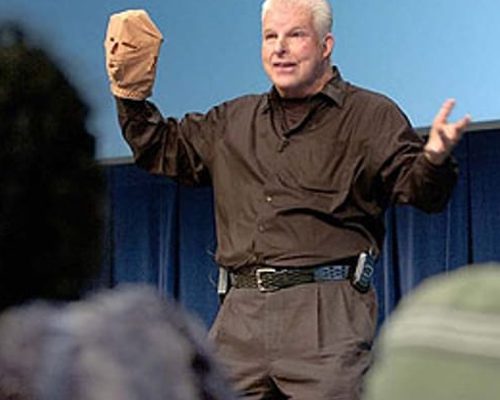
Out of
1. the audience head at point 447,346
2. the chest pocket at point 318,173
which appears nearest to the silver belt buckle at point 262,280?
the chest pocket at point 318,173

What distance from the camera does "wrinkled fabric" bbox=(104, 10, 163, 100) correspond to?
2.53m

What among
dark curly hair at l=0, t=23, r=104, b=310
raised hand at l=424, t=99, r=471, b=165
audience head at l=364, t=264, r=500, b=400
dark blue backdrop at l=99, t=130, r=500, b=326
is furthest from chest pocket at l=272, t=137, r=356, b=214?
audience head at l=364, t=264, r=500, b=400

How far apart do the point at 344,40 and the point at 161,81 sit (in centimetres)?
69

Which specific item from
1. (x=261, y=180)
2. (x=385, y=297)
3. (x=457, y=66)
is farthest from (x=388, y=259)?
(x=261, y=180)

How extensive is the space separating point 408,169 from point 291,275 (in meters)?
0.29

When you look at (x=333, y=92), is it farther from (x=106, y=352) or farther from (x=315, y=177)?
(x=106, y=352)

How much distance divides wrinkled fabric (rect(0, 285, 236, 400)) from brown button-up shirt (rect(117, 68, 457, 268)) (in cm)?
149

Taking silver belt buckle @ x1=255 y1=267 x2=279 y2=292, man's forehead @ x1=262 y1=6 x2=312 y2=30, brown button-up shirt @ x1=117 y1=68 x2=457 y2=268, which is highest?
man's forehead @ x1=262 y1=6 x2=312 y2=30

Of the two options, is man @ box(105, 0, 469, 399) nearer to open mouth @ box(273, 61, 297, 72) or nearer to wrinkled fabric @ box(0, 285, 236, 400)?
open mouth @ box(273, 61, 297, 72)

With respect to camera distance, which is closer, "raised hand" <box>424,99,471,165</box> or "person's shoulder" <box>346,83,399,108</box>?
"raised hand" <box>424,99,471,165</box>

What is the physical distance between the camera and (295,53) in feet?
8.06

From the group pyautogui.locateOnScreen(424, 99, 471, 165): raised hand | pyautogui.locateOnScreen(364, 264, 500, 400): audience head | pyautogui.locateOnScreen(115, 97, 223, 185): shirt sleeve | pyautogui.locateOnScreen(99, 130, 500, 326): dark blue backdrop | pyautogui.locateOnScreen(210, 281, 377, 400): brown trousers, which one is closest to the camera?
pyautogui.locateOnScreen(364, 264, 500, 400): audience head

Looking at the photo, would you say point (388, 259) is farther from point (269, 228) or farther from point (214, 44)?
point (269, 228)

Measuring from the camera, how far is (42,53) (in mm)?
865
